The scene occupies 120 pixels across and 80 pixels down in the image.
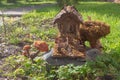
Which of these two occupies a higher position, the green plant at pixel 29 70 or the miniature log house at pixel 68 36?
the miniature log house at pixel 68 36

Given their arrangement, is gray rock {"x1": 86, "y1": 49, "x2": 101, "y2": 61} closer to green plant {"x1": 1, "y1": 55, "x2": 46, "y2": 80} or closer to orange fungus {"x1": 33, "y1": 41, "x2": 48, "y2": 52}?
green plant {"x1": 1, "y1": 55, "x2": 46, "y2": 80}

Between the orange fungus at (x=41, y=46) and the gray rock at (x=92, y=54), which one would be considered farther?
the orange fungus at (x=41, y=46)

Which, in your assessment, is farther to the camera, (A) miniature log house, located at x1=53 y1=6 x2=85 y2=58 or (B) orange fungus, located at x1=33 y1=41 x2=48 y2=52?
(B) orange fungus, located at x1=33 y1=41 x2=48 y2=52

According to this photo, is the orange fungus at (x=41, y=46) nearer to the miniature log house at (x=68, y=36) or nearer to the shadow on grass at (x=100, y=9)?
the miniature log house at (x=68, y=36)

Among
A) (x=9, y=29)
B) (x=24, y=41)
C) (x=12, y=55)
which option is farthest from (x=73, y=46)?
(x=9, y=29)

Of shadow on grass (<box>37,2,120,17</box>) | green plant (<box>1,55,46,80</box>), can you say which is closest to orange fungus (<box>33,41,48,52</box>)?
green plant (<box>1,55,46,80</box>)

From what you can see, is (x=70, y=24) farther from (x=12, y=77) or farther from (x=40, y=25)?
(x=40, y=25)

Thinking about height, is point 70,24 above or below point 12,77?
above

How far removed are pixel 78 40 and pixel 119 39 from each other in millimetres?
1905

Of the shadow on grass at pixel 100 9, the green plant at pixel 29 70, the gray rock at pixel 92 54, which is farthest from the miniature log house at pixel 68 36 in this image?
the shadow on grass at pixel 100 9

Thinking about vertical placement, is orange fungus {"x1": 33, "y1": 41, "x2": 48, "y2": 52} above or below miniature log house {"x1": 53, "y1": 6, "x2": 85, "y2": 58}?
below

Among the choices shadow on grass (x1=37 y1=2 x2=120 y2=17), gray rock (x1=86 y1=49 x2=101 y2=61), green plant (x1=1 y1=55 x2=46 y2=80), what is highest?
gray rock (x1=86 y1=49 x2=101 y2=61)

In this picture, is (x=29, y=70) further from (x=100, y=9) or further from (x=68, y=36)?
(x=100, y=9)

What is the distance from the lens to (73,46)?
5250 mm
